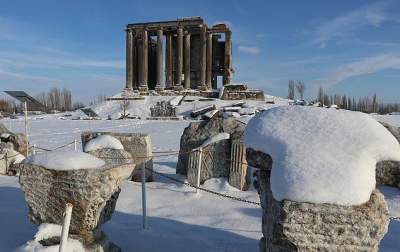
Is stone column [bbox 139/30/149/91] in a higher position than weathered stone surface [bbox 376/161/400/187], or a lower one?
higher

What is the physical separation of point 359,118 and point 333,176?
27.2 inches

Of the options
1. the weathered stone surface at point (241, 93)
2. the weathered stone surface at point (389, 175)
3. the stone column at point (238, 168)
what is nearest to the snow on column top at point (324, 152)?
the stone column at point (238, 168)

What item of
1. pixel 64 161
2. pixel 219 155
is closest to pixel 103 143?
pixel 219 155

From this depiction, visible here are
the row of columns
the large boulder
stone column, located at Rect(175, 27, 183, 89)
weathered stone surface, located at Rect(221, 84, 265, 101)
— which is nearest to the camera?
the large boulder

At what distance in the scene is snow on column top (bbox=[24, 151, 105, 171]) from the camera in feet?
13.0

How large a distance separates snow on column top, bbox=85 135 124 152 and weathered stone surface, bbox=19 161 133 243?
3471mm

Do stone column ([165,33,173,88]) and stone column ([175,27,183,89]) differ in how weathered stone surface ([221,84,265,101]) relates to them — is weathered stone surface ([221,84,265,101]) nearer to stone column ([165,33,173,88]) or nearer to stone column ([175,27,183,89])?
stone column ([175,27,183,89])

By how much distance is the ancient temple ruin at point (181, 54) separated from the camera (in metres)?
38.6

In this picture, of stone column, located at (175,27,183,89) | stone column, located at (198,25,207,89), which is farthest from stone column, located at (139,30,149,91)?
stone column, located at (198,25,207,89)

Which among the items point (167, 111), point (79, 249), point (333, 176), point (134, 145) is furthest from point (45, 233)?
point (167, 111)

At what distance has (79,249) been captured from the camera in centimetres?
388

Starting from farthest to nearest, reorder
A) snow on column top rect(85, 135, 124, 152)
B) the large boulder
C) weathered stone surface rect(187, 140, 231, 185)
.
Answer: the large boulder, weathered stone surface rect(187, 140, 231, 185), snow on column top rect(85, 135, 124, 152)

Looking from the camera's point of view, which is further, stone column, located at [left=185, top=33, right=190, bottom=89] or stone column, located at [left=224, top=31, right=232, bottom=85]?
stone column, located at [left=224, top=31, right=232, bottom=85]

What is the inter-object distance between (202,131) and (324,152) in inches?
220
